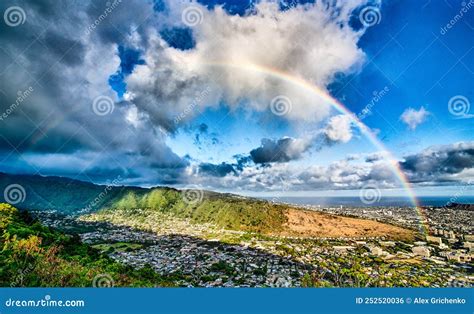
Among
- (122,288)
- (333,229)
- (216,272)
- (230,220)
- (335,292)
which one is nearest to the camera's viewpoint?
(122,288)

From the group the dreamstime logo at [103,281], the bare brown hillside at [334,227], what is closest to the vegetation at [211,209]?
the bare brown hillside at [334,227]

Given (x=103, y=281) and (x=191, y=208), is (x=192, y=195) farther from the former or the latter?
(x=103, y=281)

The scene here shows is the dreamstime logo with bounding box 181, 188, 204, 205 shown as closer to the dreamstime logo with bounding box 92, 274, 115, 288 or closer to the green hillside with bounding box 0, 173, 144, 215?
the green hillside with bounding box 0, 173, 144, 215

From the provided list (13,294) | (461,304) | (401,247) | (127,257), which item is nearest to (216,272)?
(127,257)

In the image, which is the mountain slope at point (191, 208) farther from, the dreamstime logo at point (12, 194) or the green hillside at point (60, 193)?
the dreamstime logo at point (12, 194)

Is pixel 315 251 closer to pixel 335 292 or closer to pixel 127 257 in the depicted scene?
pixel 335 292

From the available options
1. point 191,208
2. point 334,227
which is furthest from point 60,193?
point 334,227
